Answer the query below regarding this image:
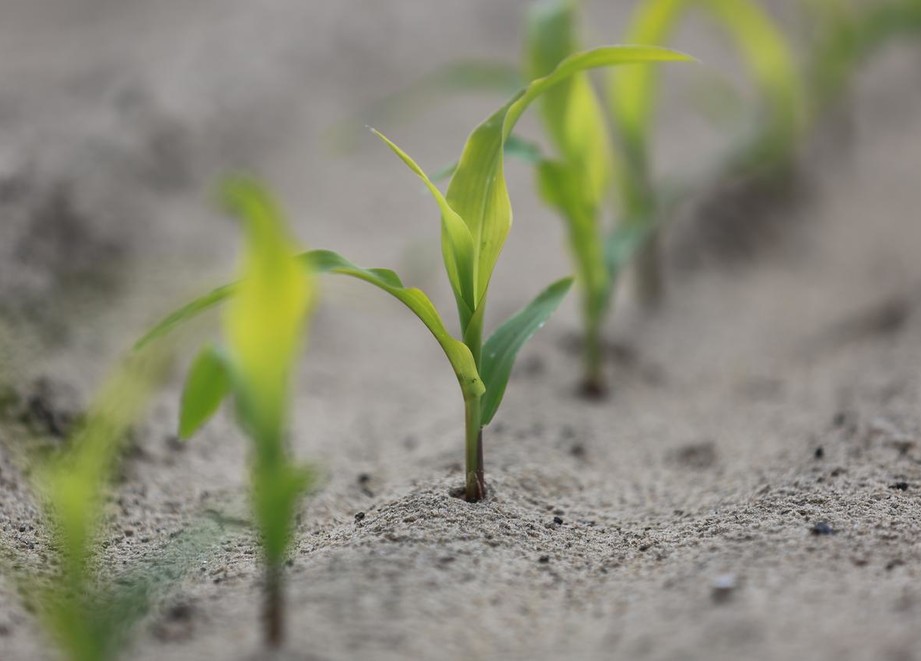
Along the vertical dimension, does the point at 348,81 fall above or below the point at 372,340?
above

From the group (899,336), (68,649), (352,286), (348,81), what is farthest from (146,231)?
(899,336)

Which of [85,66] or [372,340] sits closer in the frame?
[372,340]

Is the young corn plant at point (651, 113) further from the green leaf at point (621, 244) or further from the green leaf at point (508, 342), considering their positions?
the green leaf at point (508, 342)

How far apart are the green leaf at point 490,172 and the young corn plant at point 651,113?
2.12 feet

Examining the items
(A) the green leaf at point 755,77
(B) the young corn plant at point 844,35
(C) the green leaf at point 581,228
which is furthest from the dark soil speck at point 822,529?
(B) the young corn plant at point 844,35

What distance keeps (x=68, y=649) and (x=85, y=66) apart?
2.12 meters

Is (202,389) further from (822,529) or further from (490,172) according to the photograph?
(822,529)

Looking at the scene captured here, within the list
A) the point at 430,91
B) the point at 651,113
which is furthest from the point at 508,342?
the point at 430,91

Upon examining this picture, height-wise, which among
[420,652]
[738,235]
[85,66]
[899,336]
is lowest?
[420,652]

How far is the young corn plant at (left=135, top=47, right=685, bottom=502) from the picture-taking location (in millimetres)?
980

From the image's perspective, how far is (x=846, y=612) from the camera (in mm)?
836

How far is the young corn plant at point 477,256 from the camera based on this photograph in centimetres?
98

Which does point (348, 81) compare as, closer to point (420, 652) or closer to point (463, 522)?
point (463, 522)

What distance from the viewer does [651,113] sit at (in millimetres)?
2021
